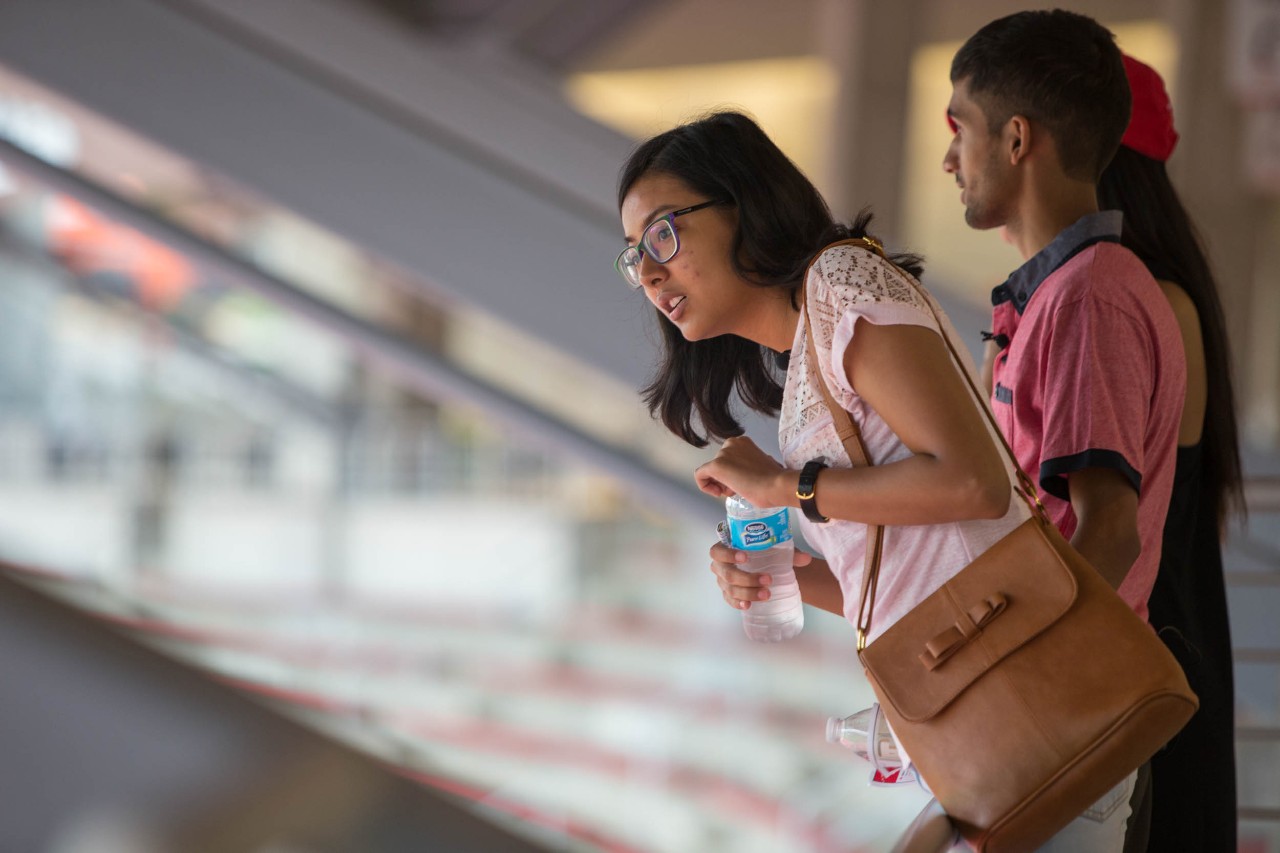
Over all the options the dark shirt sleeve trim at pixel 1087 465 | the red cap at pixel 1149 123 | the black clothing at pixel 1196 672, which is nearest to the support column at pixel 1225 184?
the red cap at pixel 1149 123

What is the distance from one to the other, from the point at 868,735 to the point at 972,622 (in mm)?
195

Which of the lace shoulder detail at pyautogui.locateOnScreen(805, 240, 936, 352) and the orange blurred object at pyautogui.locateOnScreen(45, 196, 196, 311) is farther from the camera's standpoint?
the orange blurred object at pyautogui.locateOnScreen(45, 196, 196, 311)

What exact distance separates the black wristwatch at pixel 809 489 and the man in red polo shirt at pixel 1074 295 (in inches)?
8.9

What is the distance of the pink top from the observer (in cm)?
90

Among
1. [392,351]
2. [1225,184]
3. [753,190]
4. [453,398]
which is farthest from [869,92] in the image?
[753,190]

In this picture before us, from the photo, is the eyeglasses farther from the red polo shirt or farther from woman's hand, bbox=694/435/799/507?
the red polo shirt

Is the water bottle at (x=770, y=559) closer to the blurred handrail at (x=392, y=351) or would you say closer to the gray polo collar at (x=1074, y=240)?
the gray polo collar at (x=1074, y=240)

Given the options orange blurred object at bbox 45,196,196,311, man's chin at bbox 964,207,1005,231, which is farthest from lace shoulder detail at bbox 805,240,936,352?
orange blurred object at bbox 45,196,196,311

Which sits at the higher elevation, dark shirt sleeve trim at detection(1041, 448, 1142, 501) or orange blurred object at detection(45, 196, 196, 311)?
orange blurred object at detection(45, 196, 196, 311)

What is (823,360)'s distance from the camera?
93 cm

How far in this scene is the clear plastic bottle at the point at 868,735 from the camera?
3.34ft

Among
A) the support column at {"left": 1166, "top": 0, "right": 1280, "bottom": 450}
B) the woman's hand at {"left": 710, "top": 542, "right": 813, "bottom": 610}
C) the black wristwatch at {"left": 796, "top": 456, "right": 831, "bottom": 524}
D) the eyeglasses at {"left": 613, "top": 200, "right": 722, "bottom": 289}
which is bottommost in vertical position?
the woman's hand at {"left": 710, "top": 542, "right": 813, "bottom": 610}

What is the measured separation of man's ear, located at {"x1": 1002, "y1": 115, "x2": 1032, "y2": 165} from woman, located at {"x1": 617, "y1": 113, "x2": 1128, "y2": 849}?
12 centimetres

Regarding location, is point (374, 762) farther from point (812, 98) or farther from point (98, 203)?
point (812, 98)
